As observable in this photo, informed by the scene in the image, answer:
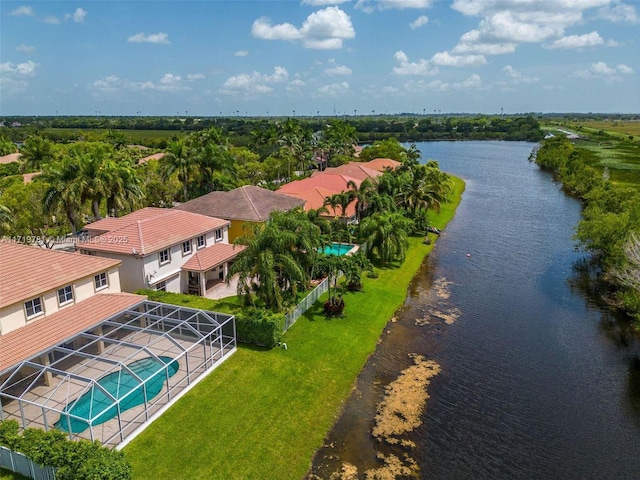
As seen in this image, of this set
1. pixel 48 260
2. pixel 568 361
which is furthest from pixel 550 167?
pixel 48 260

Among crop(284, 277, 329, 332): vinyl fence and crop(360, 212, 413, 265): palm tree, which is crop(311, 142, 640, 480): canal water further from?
crop(284, 277, 329, 332): vinyl fence

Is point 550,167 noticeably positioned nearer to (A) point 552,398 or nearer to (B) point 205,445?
(A) point 552,398

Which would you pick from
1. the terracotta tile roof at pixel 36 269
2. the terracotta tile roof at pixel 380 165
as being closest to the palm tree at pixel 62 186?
the terracotta tile roof at pixel 36 269

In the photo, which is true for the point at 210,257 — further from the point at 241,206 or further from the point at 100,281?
the point at 241,206

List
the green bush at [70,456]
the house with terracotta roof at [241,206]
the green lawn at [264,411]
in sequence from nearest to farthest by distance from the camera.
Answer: the green bush at [70,456] → the green lawn at [264,411] → the house with terracotta roof at [241,206]

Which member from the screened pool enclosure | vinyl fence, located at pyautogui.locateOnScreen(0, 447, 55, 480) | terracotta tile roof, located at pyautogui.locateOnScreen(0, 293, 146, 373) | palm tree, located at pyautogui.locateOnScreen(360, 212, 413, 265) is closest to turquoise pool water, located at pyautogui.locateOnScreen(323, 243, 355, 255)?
palm tree, located at pyautogui.locateOnScreen(360, 212, 413, 265)

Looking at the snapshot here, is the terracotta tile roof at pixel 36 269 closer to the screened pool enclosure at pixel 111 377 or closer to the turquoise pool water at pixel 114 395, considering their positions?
the screened pool enclosure at pixel 111 377
